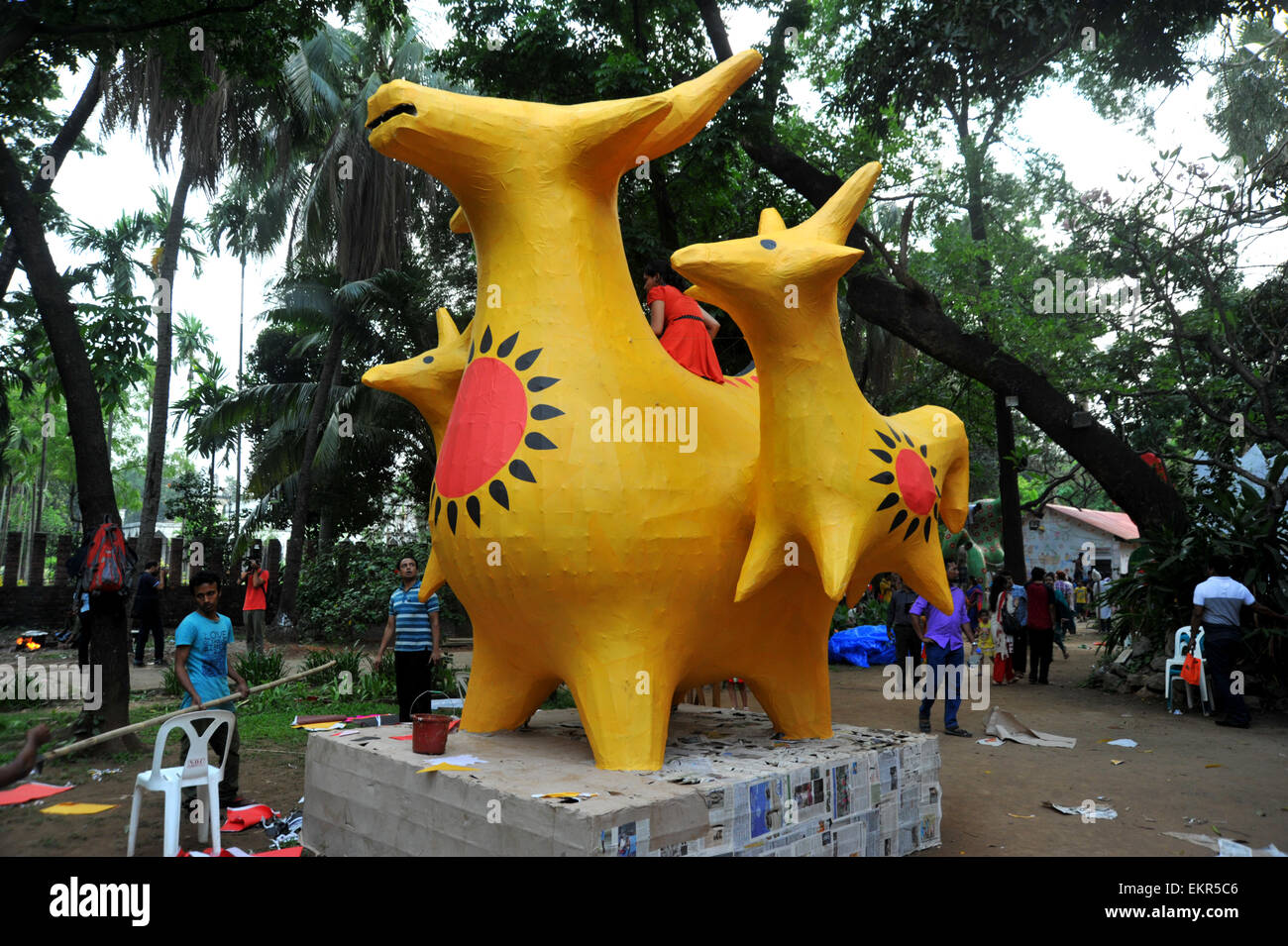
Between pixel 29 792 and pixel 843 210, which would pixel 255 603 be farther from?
pixel 843 210

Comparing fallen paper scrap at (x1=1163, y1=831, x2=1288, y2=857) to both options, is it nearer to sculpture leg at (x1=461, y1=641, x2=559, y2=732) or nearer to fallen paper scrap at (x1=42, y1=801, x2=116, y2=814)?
sculpture leg at (x1=461, y1=641, x2=559, y2=732)

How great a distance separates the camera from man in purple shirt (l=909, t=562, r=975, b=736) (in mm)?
8078

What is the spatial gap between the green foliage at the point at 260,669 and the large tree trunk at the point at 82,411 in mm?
2874

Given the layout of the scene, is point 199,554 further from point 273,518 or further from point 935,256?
point 935,256

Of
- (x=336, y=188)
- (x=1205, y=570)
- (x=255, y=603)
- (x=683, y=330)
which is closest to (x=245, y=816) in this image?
(x=683, y=330)

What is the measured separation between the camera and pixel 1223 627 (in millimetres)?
8906

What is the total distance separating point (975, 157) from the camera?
1504 cm

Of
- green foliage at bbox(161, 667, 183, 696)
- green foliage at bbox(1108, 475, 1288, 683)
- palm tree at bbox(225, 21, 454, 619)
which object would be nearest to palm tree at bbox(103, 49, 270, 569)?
palm tree at bbox(225, 21, 454, 619)

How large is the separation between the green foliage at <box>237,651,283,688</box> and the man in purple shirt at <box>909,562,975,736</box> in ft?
23.2

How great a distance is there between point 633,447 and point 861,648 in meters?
11.6

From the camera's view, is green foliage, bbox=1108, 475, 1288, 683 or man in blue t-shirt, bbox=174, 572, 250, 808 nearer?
man in blue t-shirt, bbox=174, 572, 250, 808

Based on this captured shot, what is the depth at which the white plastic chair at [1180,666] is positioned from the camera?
31.9 feet

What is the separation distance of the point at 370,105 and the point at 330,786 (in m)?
3.36

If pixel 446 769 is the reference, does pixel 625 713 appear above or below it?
above
